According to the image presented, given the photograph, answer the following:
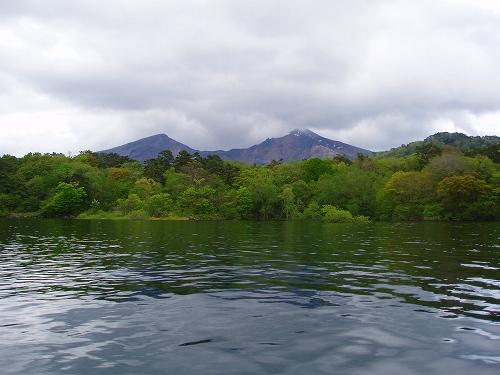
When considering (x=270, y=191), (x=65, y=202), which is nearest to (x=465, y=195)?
(x=270, y=191)

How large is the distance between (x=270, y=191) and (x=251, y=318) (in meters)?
96.1

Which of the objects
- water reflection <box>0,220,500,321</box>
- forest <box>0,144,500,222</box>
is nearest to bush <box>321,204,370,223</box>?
forest <box>0,144,500,222</box>

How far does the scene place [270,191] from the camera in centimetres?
10681

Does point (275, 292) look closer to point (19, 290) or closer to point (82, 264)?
point (19, 290)

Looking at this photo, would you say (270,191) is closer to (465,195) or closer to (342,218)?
(342,218)

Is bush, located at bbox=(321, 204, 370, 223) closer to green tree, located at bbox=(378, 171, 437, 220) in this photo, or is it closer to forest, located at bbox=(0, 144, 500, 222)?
forest, located at bbox=(0, 144, 500, 222)

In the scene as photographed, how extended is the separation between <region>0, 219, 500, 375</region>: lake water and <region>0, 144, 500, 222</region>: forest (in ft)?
227

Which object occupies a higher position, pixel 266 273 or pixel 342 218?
pixel 266 273

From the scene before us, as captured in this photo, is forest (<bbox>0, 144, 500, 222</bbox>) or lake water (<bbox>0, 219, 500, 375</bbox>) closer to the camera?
lake water (<bbox>0, 219, 500, 375</bbox>)

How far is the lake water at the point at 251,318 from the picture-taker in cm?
795

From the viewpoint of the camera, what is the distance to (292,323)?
1038cm

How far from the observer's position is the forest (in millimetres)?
88938

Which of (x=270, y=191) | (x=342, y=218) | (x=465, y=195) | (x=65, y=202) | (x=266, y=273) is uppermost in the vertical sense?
(x=270, y=191)

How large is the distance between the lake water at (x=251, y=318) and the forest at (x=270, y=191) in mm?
69083
